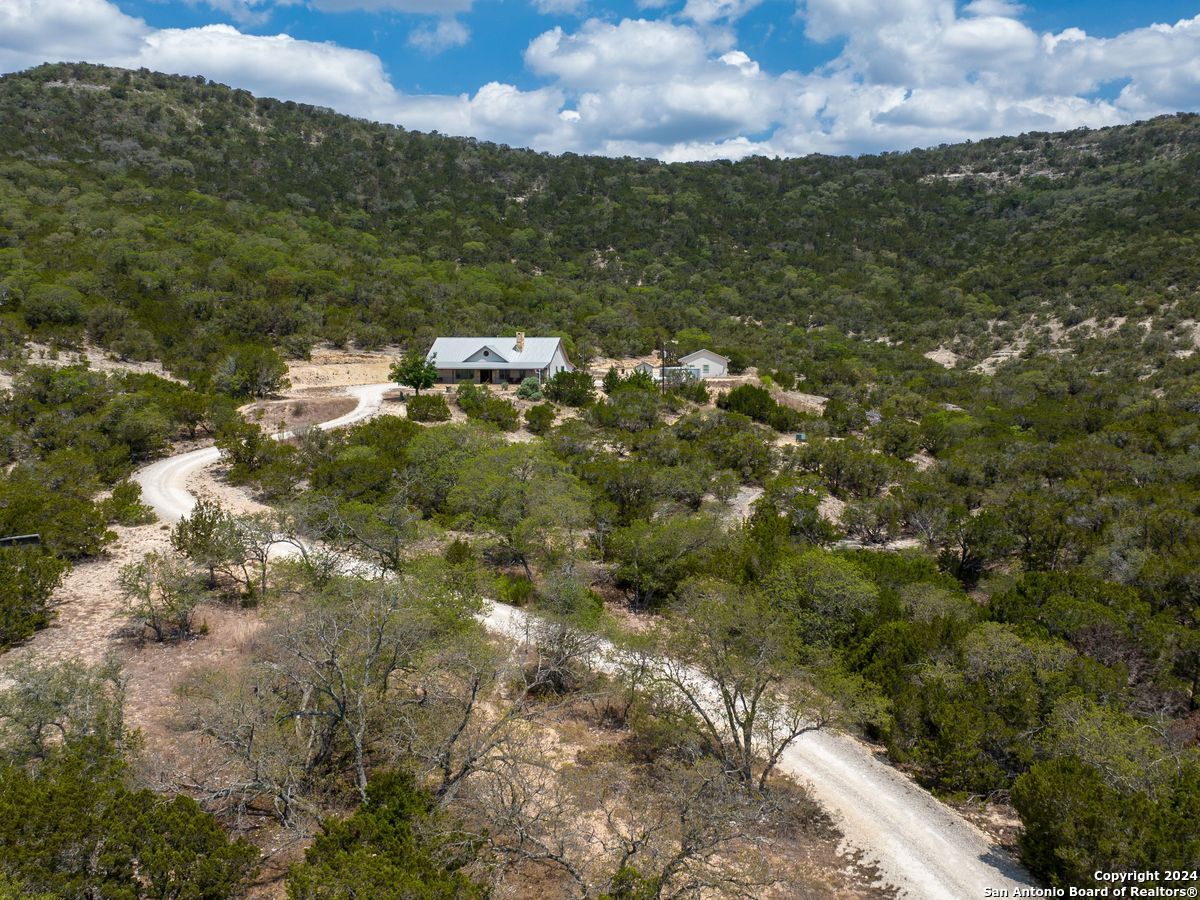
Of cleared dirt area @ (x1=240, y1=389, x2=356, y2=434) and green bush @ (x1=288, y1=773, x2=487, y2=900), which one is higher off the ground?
cleared dirt area @ (x1=240, y1=389, x2=356, y2=434)

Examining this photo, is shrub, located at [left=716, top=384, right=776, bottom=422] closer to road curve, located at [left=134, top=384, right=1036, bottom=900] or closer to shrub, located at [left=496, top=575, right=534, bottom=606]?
shrub, located at [left=496, top=575, right=534, bottom=606]

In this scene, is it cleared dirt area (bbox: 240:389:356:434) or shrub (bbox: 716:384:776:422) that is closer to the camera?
cleared dirt area (bbox: 240:389:356:434)

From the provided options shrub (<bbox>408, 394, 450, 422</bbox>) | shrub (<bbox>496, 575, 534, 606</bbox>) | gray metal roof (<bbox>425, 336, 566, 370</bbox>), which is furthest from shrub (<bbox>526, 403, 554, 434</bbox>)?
shrub (<bbox>496, 575, 534, 606</bbox>)

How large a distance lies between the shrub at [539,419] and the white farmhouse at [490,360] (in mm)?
8538

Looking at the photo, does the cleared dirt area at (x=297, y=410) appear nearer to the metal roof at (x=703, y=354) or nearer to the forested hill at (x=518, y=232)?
the forested hill at (x=518, y=232)

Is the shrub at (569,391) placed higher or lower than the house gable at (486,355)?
lower

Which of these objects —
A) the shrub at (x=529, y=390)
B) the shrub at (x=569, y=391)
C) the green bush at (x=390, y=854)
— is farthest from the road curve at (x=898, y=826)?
the shrub at (x=529, y=390)

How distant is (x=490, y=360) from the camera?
47.8 metres

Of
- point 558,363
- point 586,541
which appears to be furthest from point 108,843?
point 558,363

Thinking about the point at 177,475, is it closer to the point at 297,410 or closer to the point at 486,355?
the point at 297,410

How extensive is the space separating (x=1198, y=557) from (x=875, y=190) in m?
109

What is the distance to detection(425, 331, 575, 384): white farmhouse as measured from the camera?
4744 cm

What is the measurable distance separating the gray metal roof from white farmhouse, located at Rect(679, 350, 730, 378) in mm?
11428

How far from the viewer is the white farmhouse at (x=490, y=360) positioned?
47438mm
